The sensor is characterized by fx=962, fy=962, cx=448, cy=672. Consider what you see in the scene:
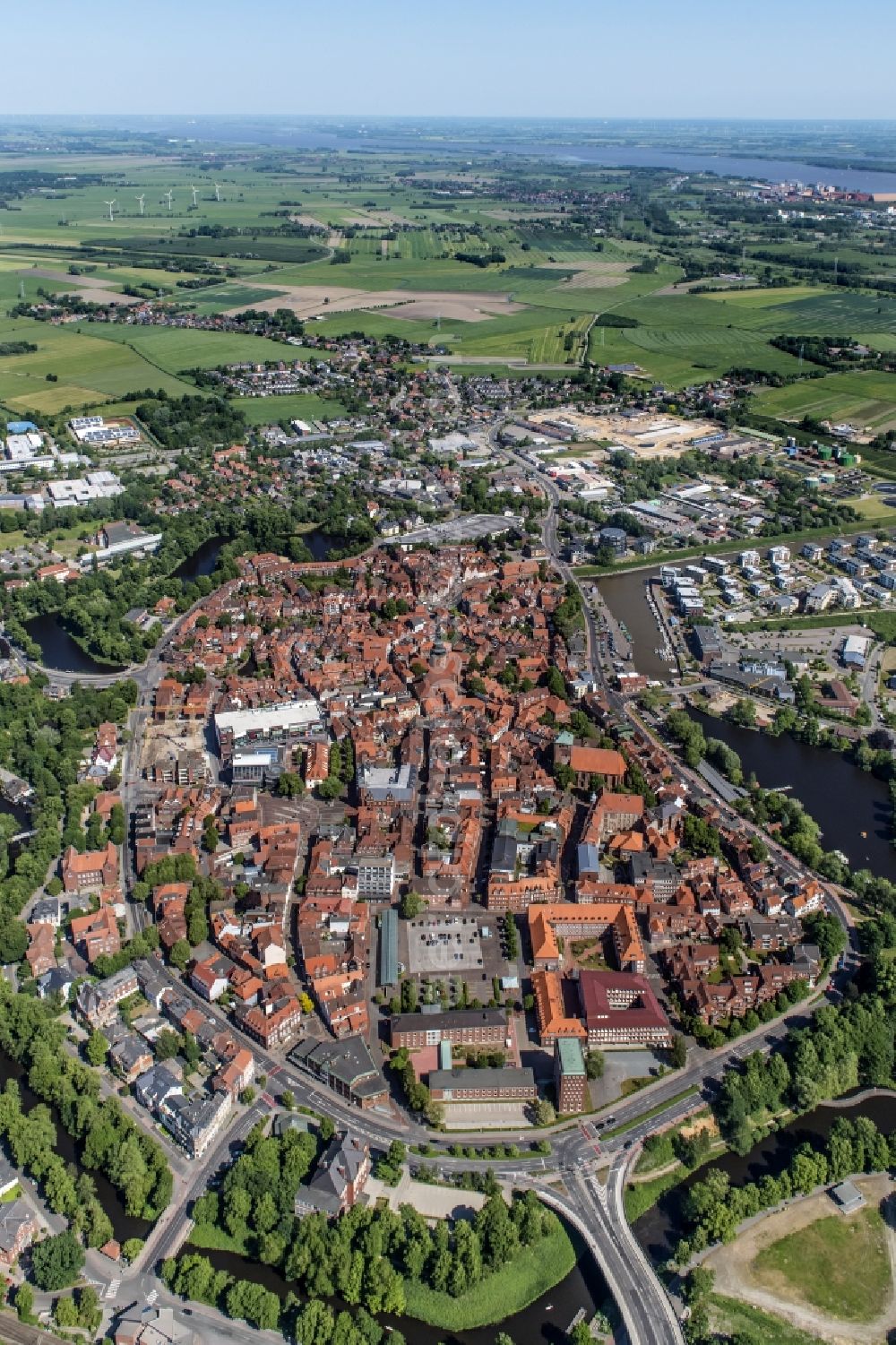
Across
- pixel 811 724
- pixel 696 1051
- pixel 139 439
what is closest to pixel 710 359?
pixel 139 439

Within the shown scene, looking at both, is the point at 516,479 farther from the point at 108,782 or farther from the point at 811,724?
the point at 108,782

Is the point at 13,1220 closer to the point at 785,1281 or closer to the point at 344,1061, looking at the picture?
the point at 344,1061

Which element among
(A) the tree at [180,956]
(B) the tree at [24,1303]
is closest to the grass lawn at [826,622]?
(A) the tree at [180,956]

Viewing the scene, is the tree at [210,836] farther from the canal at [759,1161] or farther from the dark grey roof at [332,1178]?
the canal at [759,1161]

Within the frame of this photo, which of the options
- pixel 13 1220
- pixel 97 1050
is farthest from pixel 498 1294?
pixel 97 1050

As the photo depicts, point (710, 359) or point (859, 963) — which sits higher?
point (710, 359)
